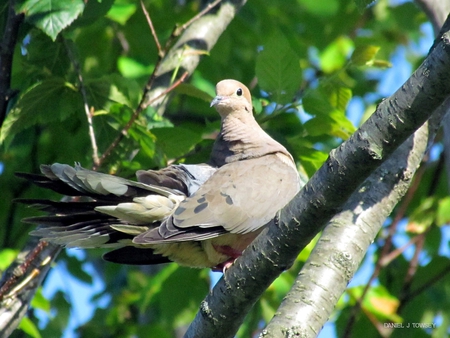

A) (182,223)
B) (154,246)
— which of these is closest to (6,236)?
(154,246)

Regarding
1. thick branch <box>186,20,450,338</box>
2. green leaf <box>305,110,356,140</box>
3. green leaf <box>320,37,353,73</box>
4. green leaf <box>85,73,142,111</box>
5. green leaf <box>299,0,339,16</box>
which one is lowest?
thick branch <box>186,20,450,338</box>

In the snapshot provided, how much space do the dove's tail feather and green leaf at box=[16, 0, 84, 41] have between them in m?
0.69

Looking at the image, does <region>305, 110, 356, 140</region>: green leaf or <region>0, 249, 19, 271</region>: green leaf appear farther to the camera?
<region>0, 249, 19, 271</region>: green leaf

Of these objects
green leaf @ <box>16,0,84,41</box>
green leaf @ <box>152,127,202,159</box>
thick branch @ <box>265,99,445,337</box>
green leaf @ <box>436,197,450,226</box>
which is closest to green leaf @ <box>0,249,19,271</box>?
green leaf @ <box>152,127,202,159</box>

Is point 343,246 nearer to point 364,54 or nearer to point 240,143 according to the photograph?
point 240,143

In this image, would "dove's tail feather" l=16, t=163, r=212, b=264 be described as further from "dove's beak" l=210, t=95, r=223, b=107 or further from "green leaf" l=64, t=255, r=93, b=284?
"green leaf" l=64, t=255, r=93, b=284

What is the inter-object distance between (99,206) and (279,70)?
125cm

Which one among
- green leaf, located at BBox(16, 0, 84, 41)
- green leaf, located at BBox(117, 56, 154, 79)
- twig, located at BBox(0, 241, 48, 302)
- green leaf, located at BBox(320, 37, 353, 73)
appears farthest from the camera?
green leaf, located at BBox(320, 37, 353, 73)

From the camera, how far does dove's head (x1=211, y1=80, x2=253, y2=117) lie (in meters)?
3.97

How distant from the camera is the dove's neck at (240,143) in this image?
3.72 m

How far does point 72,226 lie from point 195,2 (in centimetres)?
388

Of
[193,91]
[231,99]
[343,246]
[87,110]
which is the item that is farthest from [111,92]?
[343,246]

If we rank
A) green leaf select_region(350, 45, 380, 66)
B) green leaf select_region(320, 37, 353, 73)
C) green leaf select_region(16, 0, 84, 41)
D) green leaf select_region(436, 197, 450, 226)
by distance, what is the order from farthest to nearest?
green leaf select_region(320, 37, 353, 73) < green leaf select_region(436, 197, 450, 226) < green leaf select_region(350, 45, 380, 66) < green leaf select_region(16, 0, 84, 41)

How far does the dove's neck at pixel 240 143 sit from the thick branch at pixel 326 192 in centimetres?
128
